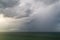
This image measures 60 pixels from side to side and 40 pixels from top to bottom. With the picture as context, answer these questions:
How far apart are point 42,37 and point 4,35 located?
500cm

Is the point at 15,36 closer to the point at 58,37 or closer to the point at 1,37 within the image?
the point at 1,37

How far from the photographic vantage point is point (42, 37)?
19094 mm

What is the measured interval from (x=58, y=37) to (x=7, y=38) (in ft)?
20.1

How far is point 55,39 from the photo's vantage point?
19.0 m

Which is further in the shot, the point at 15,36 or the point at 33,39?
the point at 15,36

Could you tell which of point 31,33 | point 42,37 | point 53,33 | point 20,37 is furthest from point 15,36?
point 53,33

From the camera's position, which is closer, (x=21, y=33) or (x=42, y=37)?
(x=42, y=37)

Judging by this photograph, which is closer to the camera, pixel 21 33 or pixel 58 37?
pixel 58 37

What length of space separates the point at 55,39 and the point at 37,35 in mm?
2312

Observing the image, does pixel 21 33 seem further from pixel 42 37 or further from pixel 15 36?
pixel 42 37

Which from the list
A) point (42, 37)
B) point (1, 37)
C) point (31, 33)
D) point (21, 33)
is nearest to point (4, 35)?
point (1, 37)

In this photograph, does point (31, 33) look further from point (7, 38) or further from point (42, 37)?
point (7, 38)

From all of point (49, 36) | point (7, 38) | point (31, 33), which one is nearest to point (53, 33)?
point (49, 36)

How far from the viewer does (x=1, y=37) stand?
19875 mm
